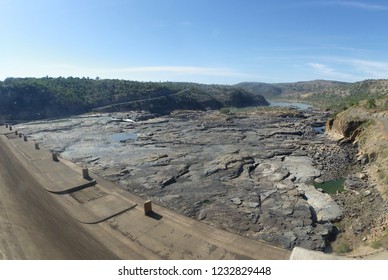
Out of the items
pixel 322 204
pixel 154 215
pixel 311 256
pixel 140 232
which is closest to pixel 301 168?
pixel 322 204

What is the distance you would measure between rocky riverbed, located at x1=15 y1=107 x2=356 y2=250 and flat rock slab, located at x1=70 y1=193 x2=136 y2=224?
324 cm

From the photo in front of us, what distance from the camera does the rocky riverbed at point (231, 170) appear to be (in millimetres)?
22484

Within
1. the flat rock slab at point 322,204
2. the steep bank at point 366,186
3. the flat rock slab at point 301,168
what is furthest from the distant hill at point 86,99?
the flat rock slab at point 322,204

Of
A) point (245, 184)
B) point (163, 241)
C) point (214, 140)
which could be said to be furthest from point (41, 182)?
point (214, 140)

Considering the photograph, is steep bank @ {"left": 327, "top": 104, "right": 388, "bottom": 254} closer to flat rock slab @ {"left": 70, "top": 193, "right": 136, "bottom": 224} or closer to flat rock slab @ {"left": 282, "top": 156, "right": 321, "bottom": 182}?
flat rock slab @ {"left": 282, "top": 156, "right": 321, "bottom": 182}

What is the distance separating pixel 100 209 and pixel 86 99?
10387cm

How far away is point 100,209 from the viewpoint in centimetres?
2272

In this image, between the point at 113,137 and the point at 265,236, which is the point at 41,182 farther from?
the point at 113,137

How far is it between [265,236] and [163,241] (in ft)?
24.5

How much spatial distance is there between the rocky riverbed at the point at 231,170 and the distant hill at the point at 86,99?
36468 millimetres

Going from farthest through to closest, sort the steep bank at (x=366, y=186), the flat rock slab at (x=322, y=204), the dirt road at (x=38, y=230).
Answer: the flat rock slab at (x=322, y=204) < the steep bank at (x=366, y=186) < the dirt road at (x=38, y=230)

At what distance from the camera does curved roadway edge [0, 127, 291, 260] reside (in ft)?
55.2

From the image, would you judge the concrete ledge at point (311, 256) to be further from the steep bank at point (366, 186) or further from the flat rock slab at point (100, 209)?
the flat rock slab at point (100, 209)

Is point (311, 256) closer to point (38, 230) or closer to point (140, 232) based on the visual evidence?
point (140, 232)
